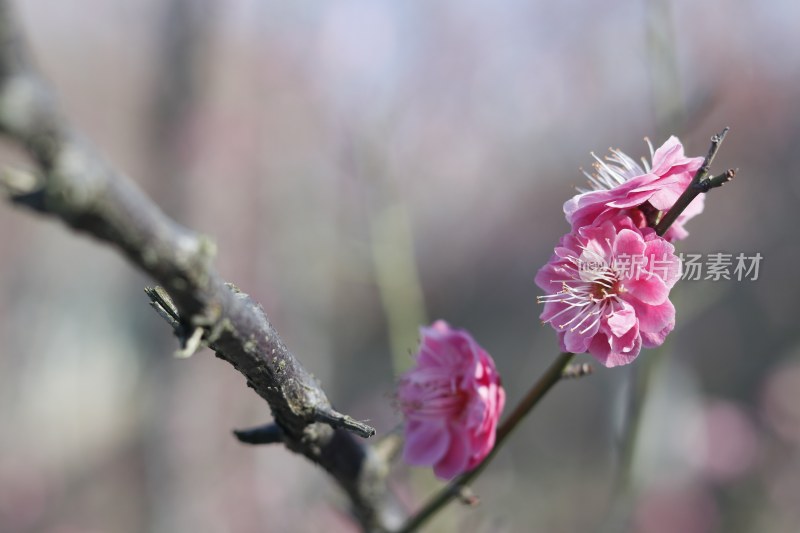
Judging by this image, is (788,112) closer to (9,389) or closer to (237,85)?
(237,85)

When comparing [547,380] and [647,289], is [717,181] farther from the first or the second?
[547,380]

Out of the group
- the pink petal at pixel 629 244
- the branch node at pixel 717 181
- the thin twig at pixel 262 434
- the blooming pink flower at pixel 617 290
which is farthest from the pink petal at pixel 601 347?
the thin twig at pixel 262 434

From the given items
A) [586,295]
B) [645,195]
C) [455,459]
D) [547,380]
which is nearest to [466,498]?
[455,459]

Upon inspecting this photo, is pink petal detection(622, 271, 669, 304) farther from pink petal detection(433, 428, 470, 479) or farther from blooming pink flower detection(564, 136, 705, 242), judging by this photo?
pink petal detection(433, 428, 470, 479)

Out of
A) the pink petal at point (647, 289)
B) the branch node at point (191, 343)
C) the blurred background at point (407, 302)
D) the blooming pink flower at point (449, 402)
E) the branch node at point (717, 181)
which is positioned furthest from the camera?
the blurred background at point (407, 302)

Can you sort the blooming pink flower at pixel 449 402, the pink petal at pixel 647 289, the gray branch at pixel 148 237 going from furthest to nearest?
the blooming pink flower at pixel 449 402
the pink petal at pixel 647 289
the gray branch at pixel 148 237

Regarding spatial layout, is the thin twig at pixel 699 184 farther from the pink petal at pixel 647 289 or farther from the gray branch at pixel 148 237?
the gray branch at pixel 148 237

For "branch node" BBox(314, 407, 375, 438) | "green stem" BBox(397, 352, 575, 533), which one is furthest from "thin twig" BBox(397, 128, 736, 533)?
"branch node" BBox(314, 407, 375, 438)

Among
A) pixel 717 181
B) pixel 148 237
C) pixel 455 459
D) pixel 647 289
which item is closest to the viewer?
pixel 148 237
